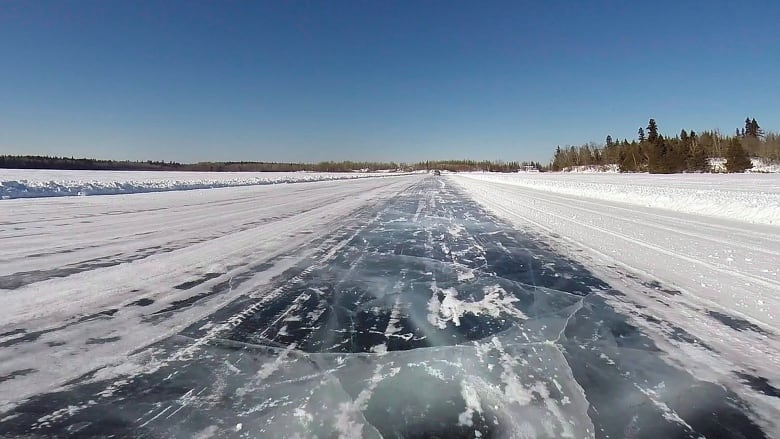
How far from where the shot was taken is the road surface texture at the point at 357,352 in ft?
6.46

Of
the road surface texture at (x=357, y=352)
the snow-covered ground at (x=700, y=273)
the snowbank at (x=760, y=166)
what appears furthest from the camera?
the snowbank at (x=760, y=166)

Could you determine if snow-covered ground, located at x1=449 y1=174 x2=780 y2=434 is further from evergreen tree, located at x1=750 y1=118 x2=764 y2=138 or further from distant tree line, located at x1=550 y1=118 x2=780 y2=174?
evergreen tree, located at x1=750 y1=118 x2=764 y2=138

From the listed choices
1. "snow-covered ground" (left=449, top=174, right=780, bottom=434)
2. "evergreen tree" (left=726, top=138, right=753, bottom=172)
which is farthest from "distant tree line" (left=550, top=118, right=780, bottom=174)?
"snow-covered ground" (left=449, top=174, right=780, bottom=434)

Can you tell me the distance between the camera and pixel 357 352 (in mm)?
2697

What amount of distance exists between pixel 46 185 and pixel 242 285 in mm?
23326

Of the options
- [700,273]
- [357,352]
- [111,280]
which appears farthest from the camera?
[700,273]

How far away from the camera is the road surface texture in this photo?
6.46 feet

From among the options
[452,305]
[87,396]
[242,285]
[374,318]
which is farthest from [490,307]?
[87,396]

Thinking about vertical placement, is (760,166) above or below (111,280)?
above

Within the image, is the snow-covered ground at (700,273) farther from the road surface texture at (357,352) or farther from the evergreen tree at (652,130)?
the evergreen tree at (652,130)

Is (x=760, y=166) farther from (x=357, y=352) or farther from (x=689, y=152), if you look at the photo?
(x=357, y=352)

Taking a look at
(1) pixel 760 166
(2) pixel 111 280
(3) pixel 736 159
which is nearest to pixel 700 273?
(2) pixel 111 280

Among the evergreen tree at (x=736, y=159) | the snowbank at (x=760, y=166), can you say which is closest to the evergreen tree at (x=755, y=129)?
the snowbank at (x=760, y=166)

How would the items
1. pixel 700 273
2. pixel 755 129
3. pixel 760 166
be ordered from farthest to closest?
pixel 755 129 → pixel 760 166 → pixel 700 273
